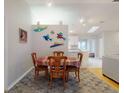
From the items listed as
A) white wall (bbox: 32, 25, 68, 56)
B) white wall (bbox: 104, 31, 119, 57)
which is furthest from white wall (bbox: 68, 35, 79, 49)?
white wall (bbox: 32, 25, 68, 56)

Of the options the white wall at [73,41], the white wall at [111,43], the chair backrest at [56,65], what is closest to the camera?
the chair backrest at [56,65]

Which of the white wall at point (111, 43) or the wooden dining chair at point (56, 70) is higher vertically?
the white wall at point (111, 43)

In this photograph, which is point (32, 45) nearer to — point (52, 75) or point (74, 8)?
point (74, 8)

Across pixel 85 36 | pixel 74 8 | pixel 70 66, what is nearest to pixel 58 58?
pixel 70 66

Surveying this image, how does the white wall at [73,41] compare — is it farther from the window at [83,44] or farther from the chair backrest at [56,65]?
the chair backrest at [56,65]

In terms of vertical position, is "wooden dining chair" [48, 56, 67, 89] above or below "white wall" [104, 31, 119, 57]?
below

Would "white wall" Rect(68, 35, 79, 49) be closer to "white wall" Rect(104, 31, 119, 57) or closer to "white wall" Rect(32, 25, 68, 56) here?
"white wall" Rect(104, 31, 119, 57)

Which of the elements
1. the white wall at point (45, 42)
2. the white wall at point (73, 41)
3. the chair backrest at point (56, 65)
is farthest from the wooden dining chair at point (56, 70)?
the white wall at point (73, 41)

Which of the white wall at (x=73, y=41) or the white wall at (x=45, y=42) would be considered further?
the white wall at (x=73, y=41)

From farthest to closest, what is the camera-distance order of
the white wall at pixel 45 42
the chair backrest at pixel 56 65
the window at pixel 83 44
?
1. the window at pixel 83 44
2. the white wall at pixel 45 42
3. the chair backrest at pixel 56 65

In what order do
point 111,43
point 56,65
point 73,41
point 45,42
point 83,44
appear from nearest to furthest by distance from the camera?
point 56,65
point 45,42
point 111,43
point 73,41
point 83,44

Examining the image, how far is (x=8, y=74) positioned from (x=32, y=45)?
137 inches

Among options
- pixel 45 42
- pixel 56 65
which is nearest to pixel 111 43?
pixel 45 42

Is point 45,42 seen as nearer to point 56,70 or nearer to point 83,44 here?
point 56,70
